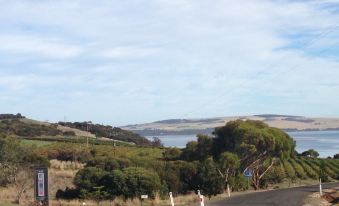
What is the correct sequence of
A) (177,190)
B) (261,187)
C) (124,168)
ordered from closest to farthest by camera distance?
(124,168)
(177,190)
(261,187)

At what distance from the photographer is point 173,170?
130ft

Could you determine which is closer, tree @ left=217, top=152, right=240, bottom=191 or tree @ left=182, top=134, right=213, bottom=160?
tree @ left=217, top=152, right=240, bottom=191

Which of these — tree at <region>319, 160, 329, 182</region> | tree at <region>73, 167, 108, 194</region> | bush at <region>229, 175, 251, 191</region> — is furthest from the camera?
tree at <region>319, 160, 329, 182</region>

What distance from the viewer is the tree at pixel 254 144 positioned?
144ft

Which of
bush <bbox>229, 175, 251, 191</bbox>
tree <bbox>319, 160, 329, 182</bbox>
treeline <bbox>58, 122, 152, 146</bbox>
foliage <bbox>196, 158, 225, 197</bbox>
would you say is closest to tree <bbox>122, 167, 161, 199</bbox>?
foliage <bbox>196, 158, 225, 197</bbox>

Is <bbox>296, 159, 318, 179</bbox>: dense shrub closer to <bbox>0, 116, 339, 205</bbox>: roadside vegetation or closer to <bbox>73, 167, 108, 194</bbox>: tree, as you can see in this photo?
<bbox>0, 116, 339, 205</bbox>: roadside vegetation

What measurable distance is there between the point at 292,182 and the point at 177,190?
17575 mm

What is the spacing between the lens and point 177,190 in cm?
3859

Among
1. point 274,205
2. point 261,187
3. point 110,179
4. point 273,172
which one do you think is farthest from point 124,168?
point 273,172

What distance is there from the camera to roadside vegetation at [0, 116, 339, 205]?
33125 mm

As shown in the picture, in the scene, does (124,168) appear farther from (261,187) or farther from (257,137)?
(261,187)

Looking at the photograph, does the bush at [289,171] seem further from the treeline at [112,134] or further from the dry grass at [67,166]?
the treeline at [112,134]

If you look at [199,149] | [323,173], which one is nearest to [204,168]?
[199,149]

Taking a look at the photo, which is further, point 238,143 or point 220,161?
point 238,143
